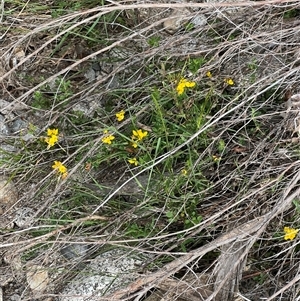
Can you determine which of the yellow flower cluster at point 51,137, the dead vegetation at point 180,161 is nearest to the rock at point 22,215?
the dead vegetation at point 180,161

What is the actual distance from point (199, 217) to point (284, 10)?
88cm

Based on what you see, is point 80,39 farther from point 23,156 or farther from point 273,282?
point 273,282

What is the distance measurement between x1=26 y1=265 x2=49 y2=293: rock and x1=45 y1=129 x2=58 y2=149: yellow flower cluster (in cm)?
49

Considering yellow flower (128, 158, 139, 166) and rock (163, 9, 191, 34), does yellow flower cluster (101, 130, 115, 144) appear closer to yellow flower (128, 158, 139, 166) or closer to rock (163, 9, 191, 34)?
yellow flower (128, 158, 139, 166)

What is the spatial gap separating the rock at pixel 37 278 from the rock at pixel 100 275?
0.09 metres

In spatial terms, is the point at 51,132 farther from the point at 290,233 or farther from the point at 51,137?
the point at 290,233

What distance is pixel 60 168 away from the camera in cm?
196

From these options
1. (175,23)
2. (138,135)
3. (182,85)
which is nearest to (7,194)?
(138,135)

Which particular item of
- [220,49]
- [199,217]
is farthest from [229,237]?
[220,49]

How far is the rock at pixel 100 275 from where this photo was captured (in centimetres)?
201

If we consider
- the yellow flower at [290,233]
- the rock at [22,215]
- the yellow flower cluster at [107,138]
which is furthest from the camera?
the rock at [22,215]

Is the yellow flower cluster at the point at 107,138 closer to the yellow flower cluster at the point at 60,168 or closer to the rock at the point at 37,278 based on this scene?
the yellow flower cluster at the point at 60,168

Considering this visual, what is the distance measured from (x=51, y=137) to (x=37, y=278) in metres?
0.56

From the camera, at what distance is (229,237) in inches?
73.7
